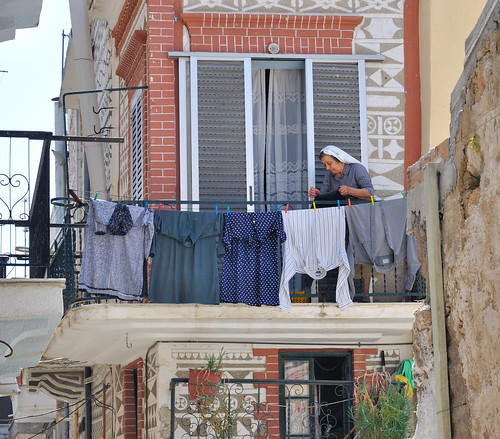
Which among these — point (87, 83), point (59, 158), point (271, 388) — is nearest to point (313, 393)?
point (271, 388)

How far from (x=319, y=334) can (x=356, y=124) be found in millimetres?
2601

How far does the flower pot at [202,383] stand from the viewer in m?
13.5

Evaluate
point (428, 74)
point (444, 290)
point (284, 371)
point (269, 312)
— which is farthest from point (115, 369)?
point (444, 290)

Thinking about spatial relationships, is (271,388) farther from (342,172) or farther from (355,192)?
(342,172)

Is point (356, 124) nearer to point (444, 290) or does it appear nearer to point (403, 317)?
point (403, 317)

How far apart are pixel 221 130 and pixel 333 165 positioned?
145 centimetres

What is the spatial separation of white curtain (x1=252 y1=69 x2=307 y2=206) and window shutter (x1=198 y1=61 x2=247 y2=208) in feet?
0.76

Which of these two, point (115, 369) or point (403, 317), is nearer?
point (403, 317)

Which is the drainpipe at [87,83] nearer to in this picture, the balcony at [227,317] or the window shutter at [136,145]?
the window shutter at [136,145]

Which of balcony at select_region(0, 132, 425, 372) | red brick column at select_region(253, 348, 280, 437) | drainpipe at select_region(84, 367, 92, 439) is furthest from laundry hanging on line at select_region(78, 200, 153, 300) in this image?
drainpipe at select_region(84, 367, 92, 439)

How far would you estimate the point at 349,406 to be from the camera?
43.6ft

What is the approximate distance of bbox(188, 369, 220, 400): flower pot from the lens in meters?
13.5

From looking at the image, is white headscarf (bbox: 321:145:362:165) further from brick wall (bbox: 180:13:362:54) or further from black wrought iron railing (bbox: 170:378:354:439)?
black wrought iron railing (bbox: 170:378:354:439)

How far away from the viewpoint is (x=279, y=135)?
14.3 m
